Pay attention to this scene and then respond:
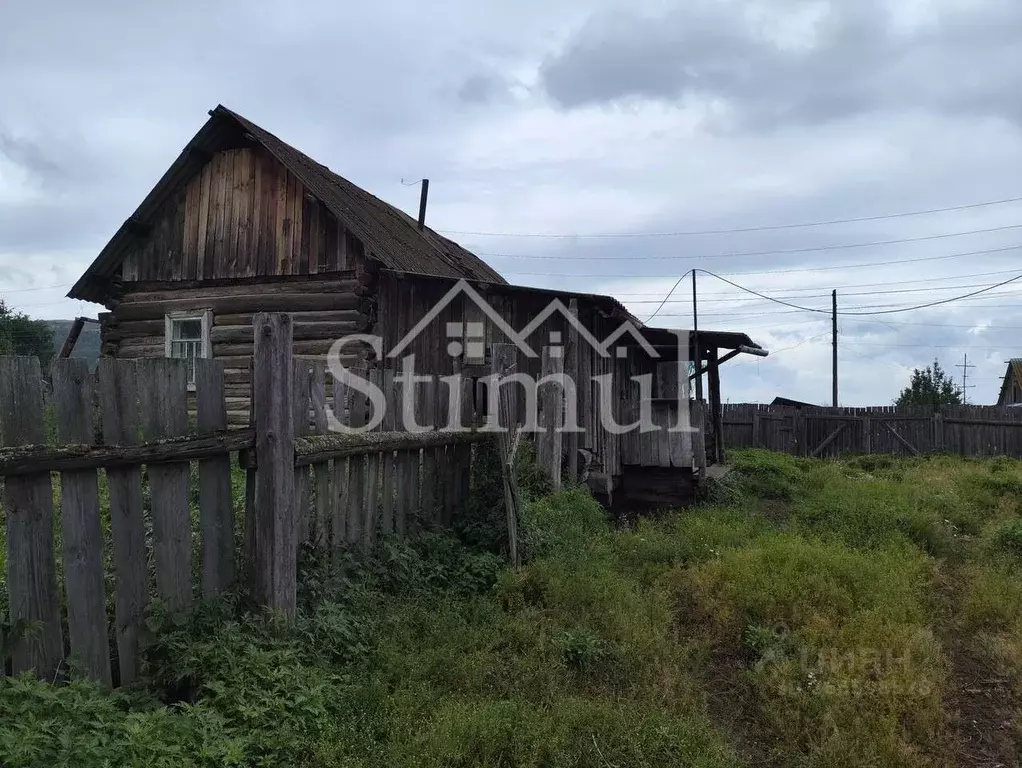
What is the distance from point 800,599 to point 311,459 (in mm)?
4015

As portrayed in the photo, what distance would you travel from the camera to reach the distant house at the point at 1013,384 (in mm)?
36469

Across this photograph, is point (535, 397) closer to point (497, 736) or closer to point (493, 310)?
point (493, 310)

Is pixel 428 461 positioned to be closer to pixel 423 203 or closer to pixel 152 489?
pixel 152 489

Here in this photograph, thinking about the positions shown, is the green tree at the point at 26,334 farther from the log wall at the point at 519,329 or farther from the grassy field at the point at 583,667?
the grassy field at the point at 583,667

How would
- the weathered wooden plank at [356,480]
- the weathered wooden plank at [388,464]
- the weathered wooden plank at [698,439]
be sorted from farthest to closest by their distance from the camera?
the weathered wooden plank at [698,439] → the weathered wooden plank at [388,464] → the weathered wooden plank at [356,480]

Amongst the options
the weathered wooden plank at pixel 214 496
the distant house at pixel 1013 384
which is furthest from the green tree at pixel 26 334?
the distant house at pixel 1013 384

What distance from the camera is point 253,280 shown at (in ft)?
37.7

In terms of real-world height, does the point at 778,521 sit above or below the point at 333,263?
below

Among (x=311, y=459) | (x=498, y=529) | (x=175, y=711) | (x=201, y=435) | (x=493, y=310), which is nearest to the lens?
(x=175, y=711)

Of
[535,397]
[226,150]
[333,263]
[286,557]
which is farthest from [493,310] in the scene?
[286,557]

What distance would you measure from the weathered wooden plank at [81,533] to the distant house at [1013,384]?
41.3 meters

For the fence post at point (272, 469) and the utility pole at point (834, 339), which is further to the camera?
the utility pole at point (834, 339)

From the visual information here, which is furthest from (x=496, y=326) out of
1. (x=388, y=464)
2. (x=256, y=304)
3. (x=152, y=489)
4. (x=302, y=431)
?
(x=152, y=489)

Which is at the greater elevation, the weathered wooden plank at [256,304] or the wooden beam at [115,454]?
the weathered wooden plank at [256,304]
